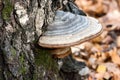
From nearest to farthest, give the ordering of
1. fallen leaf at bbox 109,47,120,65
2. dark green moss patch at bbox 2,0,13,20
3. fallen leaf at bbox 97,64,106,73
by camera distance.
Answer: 1. dark green moss patch at bbox 2,0,13,20
2. fallen leaf at bbox 97,64,106,73
3. fallen leaf at bbox 109,47,120,65

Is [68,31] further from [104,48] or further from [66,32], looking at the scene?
[104,48]

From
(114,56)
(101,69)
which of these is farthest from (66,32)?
(114,56)

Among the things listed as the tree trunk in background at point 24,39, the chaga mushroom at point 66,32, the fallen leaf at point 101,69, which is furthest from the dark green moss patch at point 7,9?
the fallen leaf at point 101,69

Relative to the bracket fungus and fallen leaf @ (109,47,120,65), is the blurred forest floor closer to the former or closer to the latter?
fallen leaf @ (109,47,120,65)

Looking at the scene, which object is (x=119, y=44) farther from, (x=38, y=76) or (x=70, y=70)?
(x=38, y=76)

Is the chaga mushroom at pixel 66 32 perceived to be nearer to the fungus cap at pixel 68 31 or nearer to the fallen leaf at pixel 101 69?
the fungus cap at pixel 68 31

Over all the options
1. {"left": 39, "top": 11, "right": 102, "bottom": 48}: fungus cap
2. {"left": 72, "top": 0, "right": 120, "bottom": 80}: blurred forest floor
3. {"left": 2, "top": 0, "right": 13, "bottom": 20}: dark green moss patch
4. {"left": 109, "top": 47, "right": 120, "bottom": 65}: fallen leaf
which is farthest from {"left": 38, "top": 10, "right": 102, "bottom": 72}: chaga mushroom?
{"left": 109, "top": 47, "right": 120, "bottom": 65}: fallen leaf
